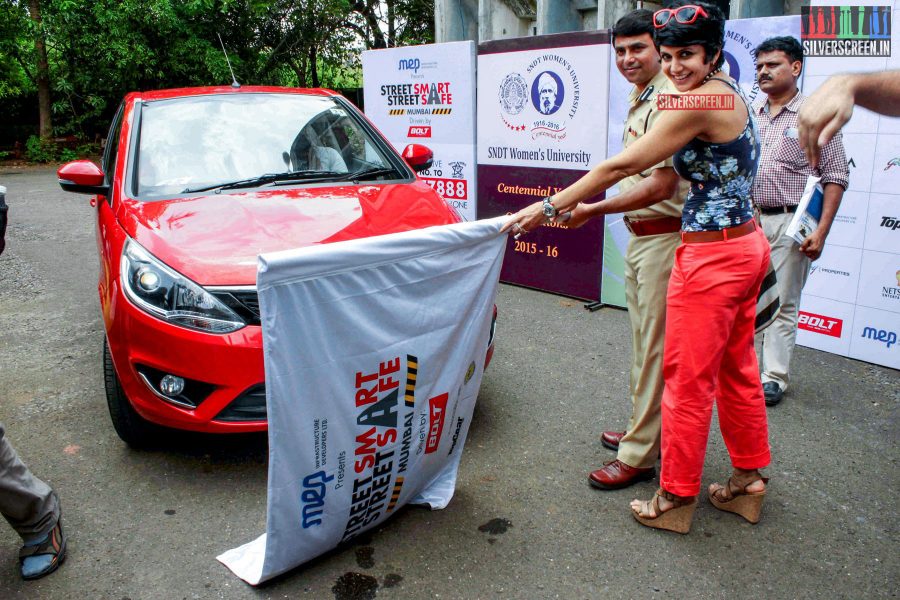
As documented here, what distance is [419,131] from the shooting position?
7230 millimetres

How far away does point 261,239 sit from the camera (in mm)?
3209

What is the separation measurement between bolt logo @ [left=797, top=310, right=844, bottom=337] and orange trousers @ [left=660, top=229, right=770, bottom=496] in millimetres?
2239

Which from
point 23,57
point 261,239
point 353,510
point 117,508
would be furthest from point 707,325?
point 23,57

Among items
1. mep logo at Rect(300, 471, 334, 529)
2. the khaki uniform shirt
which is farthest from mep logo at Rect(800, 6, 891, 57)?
mep logo at Rect(300, 471, 334, 529)

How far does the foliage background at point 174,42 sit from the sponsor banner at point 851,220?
14429 mm

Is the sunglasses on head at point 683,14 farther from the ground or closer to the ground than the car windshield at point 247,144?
farther from the ground

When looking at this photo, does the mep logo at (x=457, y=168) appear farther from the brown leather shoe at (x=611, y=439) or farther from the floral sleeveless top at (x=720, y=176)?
the floral sleeveless top at (x=720, y=176)

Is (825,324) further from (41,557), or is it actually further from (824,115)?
(41,557)

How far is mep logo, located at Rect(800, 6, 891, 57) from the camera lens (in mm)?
4289

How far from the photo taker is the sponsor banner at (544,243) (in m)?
6.00

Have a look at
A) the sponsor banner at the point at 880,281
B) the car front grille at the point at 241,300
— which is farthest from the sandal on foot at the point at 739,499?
the sponsor banner at the point at 880,281

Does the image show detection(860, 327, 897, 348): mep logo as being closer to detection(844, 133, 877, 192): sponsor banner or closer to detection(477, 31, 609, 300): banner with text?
detection(844, 133, 877, 192): sponsor banner

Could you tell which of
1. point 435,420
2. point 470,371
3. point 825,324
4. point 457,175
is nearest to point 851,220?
point 825,324

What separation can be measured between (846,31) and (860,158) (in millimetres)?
762
